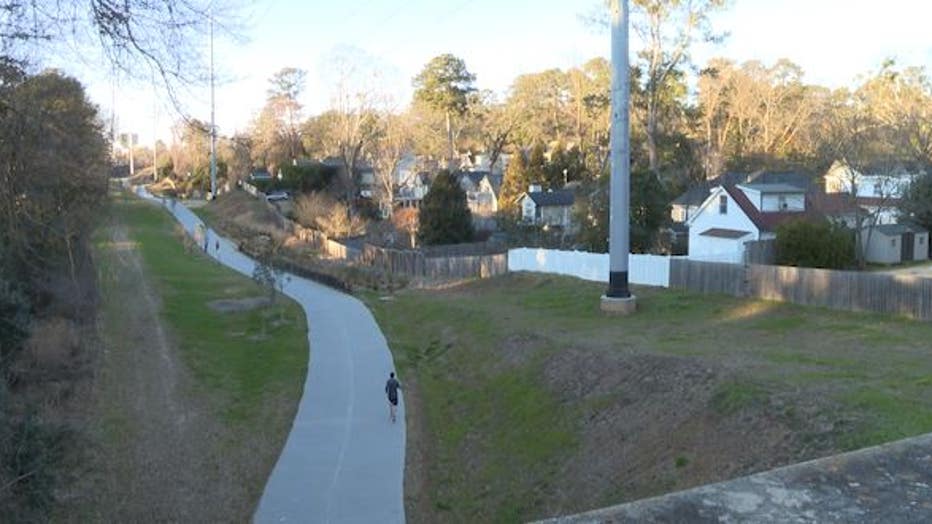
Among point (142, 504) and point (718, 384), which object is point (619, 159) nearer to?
point (718, 384)

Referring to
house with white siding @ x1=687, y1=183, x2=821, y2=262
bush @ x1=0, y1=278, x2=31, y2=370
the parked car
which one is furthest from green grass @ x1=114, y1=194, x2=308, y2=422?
the parked car

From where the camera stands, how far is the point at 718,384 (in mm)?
16281

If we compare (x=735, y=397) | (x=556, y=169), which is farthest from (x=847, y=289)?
(x=556, y=169)

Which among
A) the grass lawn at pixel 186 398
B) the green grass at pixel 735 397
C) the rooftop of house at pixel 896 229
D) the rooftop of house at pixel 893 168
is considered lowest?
the grass lawn at pixel 186 398

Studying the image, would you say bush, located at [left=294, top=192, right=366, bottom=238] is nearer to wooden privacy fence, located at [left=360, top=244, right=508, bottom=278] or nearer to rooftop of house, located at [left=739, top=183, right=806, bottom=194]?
wooden privacy fence, located at [left=360, top=244, right=508, bottom=278]

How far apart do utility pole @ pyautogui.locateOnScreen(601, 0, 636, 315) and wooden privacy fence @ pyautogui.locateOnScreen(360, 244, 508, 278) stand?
571 inches

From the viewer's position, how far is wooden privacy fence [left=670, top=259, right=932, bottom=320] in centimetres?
2355

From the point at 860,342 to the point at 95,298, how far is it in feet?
85.0

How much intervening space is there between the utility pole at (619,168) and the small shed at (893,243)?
20766mm

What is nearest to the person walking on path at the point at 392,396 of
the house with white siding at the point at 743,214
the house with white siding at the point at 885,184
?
the house with white siding at the point at 743,214

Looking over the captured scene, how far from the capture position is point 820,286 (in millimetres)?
25781

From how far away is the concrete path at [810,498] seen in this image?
3.16 meters

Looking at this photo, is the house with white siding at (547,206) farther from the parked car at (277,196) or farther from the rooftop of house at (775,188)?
the parked car at (277,196)

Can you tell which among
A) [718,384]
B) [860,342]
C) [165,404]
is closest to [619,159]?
[860,342]
